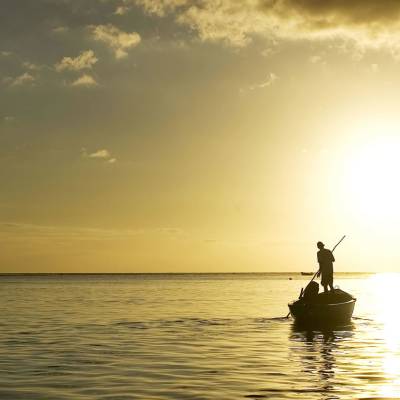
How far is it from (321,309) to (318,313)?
28 centimetres

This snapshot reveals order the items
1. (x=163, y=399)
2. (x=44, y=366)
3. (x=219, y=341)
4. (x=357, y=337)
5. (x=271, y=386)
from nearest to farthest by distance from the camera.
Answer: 1. (x=163, y=399)
2. (x=271, y=386)
3. (x=44, y=366)
4. (x=219, y=341)
5. (x=357, y=337)

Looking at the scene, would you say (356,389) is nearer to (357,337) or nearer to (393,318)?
(357,337)

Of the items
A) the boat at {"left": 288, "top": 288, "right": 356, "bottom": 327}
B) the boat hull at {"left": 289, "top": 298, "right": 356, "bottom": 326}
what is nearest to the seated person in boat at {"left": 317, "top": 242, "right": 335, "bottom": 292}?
the boat at {"left": 288, "top": 288, "right": 356, "bottom": 327}

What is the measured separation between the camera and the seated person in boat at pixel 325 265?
3303 cm

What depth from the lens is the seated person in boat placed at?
33031mm

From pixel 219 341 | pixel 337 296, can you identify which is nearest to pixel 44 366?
pixel 219 341

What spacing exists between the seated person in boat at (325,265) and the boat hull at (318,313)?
5.52ft

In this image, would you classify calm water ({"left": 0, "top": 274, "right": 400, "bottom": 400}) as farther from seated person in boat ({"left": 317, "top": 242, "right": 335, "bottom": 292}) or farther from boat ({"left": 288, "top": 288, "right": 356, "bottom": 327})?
seated person in boat ({"left": 317, "top": 242, "right": 335, "bottom": 292})

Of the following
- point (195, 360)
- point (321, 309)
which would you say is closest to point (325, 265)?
point (321, 309)

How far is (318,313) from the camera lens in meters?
30.9

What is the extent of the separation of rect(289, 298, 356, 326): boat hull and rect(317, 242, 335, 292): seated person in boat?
1.68 metres

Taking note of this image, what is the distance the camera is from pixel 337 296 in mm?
32219

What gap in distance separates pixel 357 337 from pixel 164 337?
8771mm

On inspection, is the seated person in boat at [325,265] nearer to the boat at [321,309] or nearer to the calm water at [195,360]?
the boat at [321,309]
